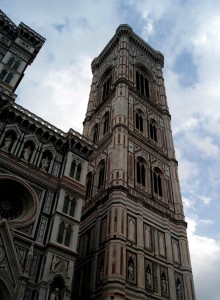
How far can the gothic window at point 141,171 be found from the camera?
2938 centimetres

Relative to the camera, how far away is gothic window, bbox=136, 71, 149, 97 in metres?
41.3

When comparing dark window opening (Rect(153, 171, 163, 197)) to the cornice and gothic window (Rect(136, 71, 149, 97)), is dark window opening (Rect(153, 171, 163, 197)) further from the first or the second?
the cornice

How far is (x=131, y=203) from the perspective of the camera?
26203 mm

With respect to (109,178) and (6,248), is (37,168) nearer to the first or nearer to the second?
(6,248)

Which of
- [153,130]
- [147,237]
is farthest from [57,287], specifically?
[153,130]

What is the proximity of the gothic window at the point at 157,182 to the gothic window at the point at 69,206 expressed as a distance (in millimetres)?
10624

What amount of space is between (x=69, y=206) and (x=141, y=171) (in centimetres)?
1082

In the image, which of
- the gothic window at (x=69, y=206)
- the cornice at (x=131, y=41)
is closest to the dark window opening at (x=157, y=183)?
the gothic window at (x=69, y=206)

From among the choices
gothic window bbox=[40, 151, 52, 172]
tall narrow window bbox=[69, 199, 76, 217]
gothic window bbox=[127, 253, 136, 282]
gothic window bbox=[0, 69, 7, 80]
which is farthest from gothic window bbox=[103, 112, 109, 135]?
gothic window bbox=[127, 253, 136, 282]

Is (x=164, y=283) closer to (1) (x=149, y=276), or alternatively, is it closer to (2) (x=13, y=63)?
(1) (x=149, y=276)

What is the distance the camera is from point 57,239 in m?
19.0

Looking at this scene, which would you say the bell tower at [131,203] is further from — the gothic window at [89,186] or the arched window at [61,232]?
the arched window at [61,232]

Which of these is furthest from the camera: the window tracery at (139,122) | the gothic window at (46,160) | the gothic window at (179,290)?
the window tracery at (139,122)

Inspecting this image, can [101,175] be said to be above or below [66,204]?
above
